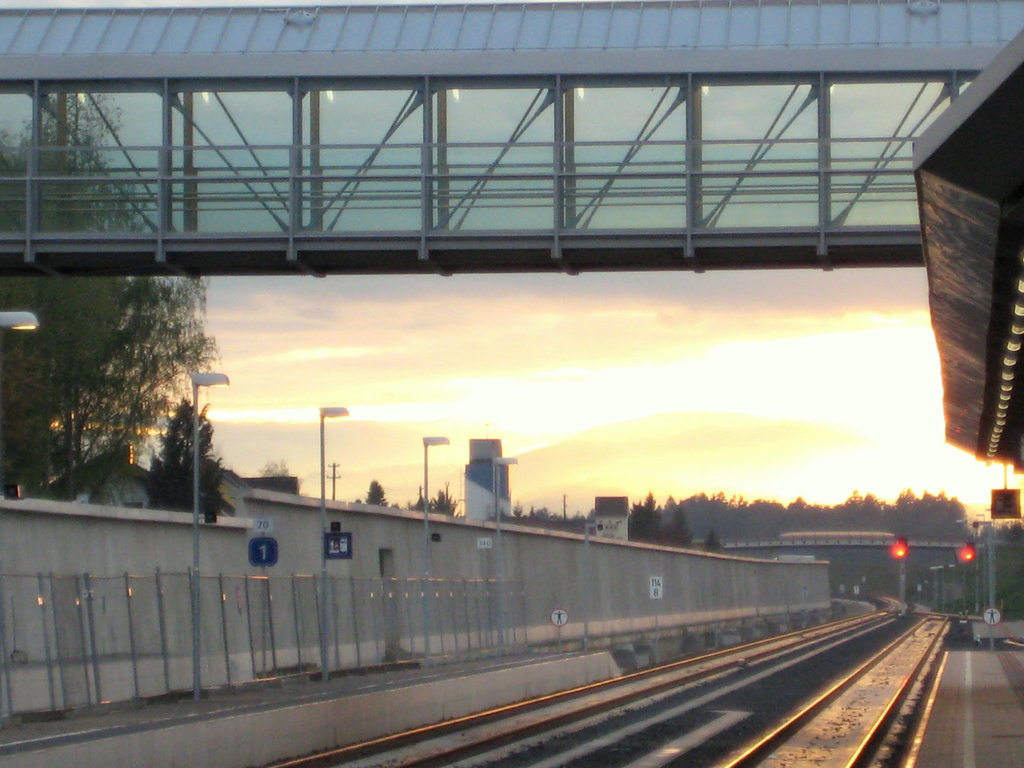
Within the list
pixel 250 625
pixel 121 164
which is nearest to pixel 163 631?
pixel 250 625

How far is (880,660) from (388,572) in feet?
68.8

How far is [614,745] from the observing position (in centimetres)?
2409

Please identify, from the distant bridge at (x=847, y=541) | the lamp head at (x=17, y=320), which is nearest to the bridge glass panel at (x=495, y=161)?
the lamp head at (x=17, y=320)

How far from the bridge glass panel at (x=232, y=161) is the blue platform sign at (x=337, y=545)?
36.7 feet

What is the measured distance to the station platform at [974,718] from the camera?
2189 centimetres

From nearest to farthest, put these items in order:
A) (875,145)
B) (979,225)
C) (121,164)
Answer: (979,225)
(875,145)
(121,164)

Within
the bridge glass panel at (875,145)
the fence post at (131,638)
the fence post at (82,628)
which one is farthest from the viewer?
the fence post at (131,638)

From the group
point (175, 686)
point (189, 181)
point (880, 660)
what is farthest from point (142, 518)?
point (880, 660)

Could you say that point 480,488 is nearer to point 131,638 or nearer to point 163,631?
point 163,631

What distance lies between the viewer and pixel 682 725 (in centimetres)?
2830

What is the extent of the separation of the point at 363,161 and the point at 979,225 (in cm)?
1055

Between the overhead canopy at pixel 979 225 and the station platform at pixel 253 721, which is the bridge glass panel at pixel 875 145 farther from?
the station platform at pixel 253 721

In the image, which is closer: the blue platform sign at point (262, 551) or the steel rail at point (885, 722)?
the steel rail at point (885, 722)

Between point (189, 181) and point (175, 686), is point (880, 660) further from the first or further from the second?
point (189, 181)
